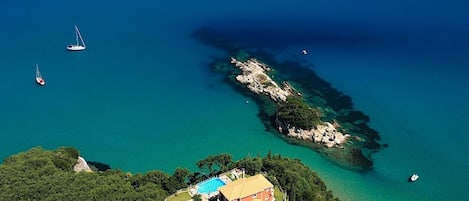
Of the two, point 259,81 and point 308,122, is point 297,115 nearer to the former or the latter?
point 308,122

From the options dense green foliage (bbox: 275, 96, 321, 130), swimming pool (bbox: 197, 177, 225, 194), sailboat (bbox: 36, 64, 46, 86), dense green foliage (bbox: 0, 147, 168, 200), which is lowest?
dense green foliage (bbox: 0, 147, 168, 200)

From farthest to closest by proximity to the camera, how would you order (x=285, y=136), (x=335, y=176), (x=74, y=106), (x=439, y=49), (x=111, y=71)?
(x=439, y=49) < (x=111, y=71) < (x=74, y=106) < (x=285, y=136) < (x=335, y=176)

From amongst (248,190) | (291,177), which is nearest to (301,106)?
(291,177)

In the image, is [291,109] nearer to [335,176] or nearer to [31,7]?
[335,176]

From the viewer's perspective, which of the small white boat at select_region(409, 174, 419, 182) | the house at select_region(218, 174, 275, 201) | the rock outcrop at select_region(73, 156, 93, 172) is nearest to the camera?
the house at select_region(218, 174, 275, 201)

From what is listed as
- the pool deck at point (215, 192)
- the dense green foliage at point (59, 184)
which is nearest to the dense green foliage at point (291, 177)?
the pool deck at point (215, 192)

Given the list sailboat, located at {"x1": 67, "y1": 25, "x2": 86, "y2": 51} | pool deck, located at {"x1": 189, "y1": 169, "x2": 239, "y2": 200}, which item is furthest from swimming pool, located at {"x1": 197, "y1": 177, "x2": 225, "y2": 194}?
sailboat, located at {"x1": 67, "y1": 25, "x2": 86, "y2": 51}

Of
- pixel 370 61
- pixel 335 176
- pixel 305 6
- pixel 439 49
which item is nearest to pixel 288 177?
pixel 335 176

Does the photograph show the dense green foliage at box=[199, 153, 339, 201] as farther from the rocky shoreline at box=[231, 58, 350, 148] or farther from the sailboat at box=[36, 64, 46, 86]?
the sailboat at box=[36, 64, 46, 86]
